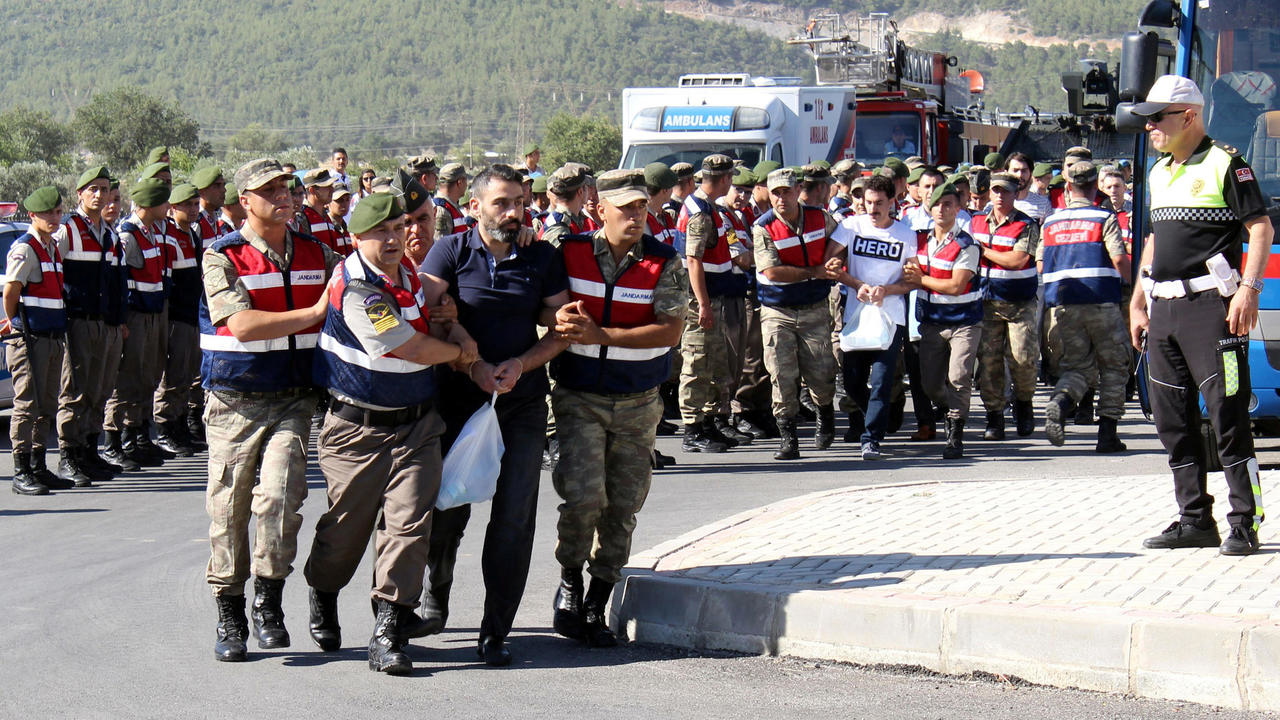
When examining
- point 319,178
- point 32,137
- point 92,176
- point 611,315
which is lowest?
point 611,315

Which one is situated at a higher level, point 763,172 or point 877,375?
point 763,172

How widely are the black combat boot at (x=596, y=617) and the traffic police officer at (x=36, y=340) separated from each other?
5.41 meters

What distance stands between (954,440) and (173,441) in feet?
19.9

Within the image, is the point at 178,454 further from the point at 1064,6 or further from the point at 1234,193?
the point at 1064,6

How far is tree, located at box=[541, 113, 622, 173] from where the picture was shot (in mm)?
80062

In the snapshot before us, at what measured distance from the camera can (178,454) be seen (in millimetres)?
12078

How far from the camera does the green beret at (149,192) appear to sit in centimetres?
1057

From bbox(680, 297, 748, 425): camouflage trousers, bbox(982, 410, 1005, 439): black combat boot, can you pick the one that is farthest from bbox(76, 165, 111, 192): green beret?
bbox(982, 410, 1005, 439): black combat boot

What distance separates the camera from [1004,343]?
12023mm

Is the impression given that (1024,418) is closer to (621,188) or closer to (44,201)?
(621,188)

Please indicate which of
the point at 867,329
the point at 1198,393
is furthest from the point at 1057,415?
the point at 1198,393

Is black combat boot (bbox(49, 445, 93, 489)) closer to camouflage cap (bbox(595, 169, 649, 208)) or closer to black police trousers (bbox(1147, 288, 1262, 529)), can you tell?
camouflage cap (bbox(595, 169, 649, 208))

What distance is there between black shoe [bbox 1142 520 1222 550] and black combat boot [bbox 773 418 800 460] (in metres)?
4.49

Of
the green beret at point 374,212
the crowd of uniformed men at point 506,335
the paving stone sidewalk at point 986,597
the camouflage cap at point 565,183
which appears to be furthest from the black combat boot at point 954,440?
the green beret at point 374,212
